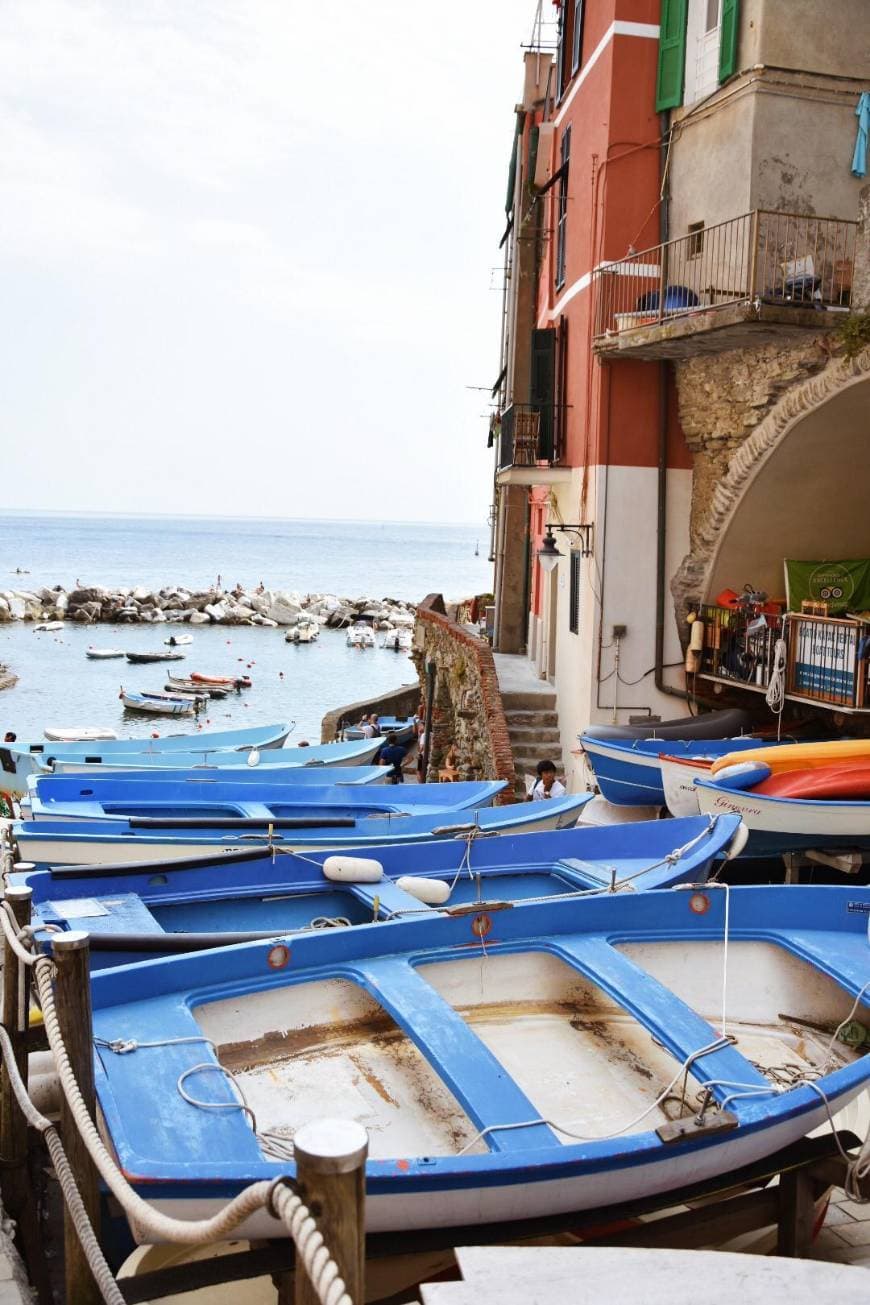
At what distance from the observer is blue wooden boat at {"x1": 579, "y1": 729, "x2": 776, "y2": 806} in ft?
43.4

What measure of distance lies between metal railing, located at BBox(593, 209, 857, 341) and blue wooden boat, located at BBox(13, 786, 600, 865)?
6.38 meters

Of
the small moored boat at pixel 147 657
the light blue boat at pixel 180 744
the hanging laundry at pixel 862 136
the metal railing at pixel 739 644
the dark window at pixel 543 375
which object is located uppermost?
the hanging laundry at pixel 862 136

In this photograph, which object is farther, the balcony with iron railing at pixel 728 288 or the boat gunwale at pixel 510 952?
the balcony with iron railing at pixel 728 288

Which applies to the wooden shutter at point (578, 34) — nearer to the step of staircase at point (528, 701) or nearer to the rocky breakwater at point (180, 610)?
the step of staircase at point (528, 701)

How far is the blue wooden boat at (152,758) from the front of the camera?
15.6 m

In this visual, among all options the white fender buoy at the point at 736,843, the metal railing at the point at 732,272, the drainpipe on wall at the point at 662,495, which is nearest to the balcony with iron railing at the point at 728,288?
the metal railing at the point at 732,272

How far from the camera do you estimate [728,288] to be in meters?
14.6

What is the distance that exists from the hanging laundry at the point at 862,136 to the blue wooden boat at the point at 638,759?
292 inches

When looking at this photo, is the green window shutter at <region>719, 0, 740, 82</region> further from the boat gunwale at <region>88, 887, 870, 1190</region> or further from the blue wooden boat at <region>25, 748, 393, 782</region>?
the boat gunwale at <region>88, 887, 870, 1190</region>

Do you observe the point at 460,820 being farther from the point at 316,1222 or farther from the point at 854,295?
the point at 316,1222

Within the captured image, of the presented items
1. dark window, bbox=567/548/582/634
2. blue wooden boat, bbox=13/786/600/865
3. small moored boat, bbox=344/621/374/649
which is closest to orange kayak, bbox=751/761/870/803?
blue wooden boat, bbox=13/786/600/865

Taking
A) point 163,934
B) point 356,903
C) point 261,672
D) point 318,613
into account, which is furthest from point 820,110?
point 318,613

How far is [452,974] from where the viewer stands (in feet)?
21.4

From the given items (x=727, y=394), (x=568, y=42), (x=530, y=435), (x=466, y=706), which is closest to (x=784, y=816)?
(x=727, y=394)
